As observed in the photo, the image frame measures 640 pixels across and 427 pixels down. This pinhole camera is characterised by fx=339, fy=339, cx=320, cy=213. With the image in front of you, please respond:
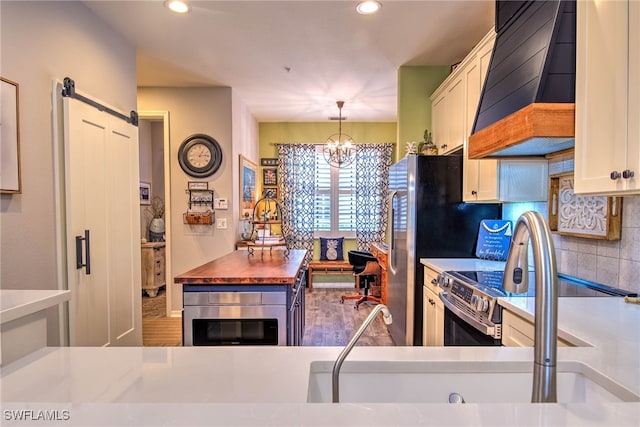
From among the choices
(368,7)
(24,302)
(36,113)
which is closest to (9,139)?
(36,113)

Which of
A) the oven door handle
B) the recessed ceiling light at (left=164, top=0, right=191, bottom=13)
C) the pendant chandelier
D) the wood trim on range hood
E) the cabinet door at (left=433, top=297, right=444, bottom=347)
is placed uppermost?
the recessed ceiling light at (left=164, top=0, right=191, bottom=13)

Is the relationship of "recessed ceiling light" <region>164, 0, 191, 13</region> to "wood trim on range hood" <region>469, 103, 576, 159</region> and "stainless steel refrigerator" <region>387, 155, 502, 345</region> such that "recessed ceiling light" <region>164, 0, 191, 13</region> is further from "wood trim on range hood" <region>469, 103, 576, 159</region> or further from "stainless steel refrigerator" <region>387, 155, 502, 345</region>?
"wood trim on range hood" <region>469, 103, 576, 159</region>

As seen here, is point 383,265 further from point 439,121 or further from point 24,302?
point 24,302

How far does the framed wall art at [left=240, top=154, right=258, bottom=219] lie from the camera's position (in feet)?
14.8

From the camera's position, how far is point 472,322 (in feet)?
5.85

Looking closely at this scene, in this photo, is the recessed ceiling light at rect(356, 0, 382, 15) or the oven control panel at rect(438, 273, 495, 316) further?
the recessed ceiling light at rect(356, 0, 382, 15)

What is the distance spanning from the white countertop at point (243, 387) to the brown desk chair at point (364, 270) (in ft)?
10.7

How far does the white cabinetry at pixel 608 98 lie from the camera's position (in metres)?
1.21

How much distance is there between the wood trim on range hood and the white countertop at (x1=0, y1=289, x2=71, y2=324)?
1.93 metres

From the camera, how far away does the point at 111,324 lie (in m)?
2.61

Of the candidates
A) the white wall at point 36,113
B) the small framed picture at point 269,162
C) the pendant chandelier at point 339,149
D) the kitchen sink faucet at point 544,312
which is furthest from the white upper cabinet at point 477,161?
the small framed picture at point 269,162

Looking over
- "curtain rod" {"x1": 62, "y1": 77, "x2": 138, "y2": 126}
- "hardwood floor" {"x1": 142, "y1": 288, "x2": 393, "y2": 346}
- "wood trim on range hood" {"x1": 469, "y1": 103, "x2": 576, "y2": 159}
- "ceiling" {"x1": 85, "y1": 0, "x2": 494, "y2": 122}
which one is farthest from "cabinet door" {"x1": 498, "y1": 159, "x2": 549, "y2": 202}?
"curtain rod" {"x1": 62, "y1": 77, "x2": 138, "y2": 126}

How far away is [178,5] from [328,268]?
4022mm

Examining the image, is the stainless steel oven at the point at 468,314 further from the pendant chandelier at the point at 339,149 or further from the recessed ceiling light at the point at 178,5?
the pendant chandelier at the point at 339,149
